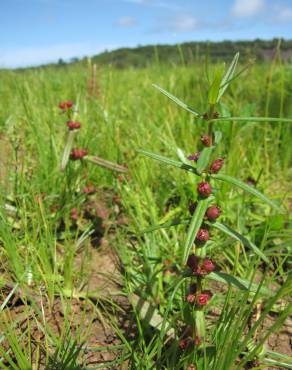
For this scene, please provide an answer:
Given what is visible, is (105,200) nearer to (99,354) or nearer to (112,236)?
(112,236)

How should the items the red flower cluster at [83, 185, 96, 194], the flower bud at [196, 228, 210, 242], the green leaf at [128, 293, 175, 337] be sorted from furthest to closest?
the red flower cluster at [83, 185, 96, 194], the green leaf at [128, 293, 175, 337], the flower bud at [196, 228, 210, 242]

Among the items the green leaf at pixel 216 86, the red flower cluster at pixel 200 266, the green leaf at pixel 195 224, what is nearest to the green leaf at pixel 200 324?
the red flower cluster at pixel 200 266

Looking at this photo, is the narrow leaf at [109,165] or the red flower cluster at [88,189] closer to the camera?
the narrow leaf at [109,165]

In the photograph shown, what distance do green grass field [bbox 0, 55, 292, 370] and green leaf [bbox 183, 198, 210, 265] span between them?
0.11 meters

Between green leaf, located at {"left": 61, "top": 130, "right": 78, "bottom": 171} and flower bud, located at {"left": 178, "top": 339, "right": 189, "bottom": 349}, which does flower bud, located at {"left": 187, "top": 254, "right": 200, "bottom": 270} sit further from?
green leaf, located at {"left": 61, "top": 130, "right": 78, "bottom": 171}

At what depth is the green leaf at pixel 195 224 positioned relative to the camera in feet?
2.56

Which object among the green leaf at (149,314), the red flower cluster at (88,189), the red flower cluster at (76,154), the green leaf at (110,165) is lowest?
the green leaf at (149,314)

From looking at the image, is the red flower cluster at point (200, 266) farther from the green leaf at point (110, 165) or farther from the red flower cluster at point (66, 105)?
the red flower cluster at point (66, 105)

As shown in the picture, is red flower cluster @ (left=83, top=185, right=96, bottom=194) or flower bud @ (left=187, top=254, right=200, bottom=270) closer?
flower bud @ (left=187, top=254, right=200, bottom=270)

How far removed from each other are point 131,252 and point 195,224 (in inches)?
27.4

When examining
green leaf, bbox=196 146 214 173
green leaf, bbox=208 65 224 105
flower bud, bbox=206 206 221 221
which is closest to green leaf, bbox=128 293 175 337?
flower bud, bbox=206 206 221 221

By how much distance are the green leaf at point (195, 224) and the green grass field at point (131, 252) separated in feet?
0.37

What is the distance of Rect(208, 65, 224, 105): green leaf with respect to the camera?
2.57 feet

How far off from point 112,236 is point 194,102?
1366 mm
